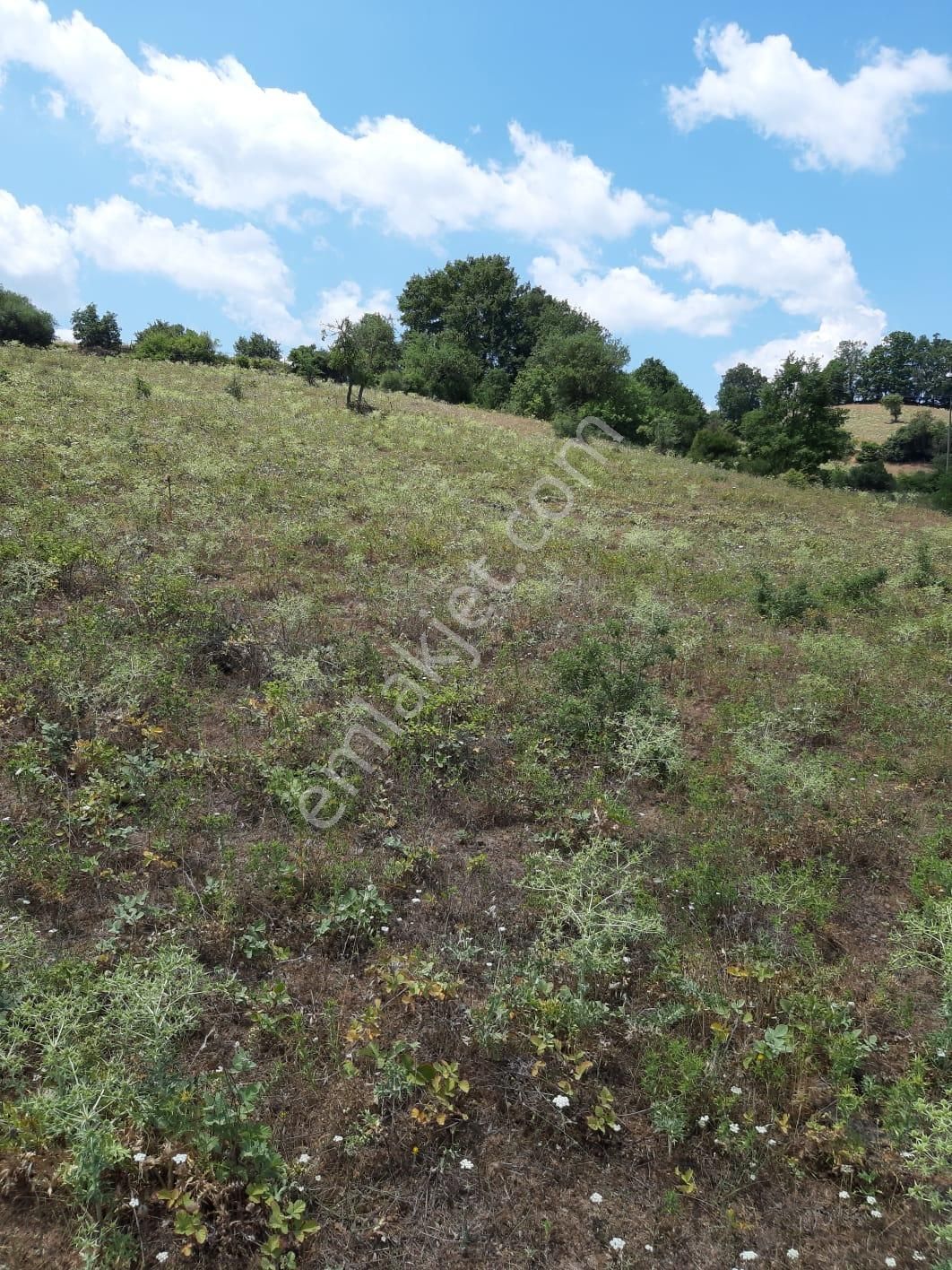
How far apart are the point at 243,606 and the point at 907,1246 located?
698 centimetres

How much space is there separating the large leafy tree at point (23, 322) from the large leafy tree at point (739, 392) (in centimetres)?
5447

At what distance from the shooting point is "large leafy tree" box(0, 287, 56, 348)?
87.6 ft

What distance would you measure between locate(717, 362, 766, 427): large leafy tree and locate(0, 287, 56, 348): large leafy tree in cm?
5447

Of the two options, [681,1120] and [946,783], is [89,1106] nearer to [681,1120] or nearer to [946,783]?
[681,1120]

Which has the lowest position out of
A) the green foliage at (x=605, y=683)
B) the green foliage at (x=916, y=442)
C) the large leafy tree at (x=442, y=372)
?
the green foliage at (x=605, y=683)

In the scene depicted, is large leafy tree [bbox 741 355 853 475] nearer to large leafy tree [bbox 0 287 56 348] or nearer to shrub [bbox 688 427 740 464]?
shrub [bbox 688 427 740 464]

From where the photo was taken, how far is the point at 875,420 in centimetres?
5834

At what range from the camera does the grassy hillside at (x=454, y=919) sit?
262cm

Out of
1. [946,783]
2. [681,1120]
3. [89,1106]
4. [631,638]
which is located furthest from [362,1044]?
[631,638]

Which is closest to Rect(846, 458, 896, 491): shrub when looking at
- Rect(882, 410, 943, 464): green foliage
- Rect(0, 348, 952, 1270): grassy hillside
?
Rect(882, 410, 943, 464): green foliage

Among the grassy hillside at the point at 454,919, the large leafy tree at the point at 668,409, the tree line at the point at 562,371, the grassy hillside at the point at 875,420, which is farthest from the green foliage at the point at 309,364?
the grassy hillside at the point at 875,420

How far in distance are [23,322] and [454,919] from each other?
32056 millimetres

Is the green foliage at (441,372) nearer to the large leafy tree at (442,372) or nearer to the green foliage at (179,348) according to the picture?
the large leafy tree at (442,372)

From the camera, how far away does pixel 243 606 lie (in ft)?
25.0
